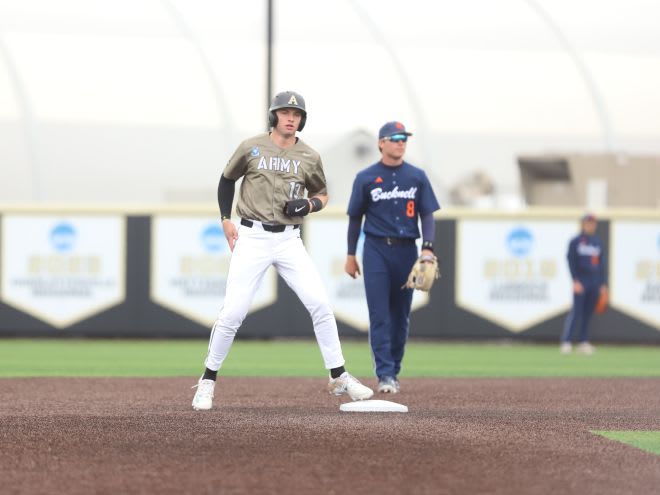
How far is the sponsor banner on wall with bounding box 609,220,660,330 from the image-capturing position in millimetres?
19547

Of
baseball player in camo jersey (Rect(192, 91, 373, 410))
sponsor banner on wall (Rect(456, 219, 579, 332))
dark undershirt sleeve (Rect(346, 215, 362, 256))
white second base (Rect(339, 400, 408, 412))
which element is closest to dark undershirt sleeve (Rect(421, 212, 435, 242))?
dark undershirt sleeve (Rect(346, 215, 362, 256))

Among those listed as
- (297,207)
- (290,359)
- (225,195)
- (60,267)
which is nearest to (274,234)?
(297,207)

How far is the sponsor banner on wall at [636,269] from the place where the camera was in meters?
19.5

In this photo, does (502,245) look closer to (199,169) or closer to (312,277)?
(199,169)

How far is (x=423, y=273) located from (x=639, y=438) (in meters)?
2.77

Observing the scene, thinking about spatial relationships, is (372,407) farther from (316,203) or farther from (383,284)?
(383,284)

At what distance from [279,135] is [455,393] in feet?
9.57

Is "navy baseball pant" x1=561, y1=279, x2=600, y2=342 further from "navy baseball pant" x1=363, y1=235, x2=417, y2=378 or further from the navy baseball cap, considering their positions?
the navy baseball cap

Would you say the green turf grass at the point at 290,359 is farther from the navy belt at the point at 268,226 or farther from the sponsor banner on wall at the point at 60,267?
the navy belt at the point at 268,226

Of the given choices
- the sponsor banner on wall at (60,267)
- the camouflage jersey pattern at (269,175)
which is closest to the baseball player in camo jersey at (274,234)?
the camouflage jersey pattern at (269,175)

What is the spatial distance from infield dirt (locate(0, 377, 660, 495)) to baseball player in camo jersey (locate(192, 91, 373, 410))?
0.38m

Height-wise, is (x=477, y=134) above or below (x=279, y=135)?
above

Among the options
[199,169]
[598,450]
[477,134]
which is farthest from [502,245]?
→ [598,450]

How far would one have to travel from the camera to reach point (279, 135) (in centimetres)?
873
